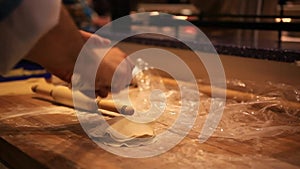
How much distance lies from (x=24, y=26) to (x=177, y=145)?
0.97ft

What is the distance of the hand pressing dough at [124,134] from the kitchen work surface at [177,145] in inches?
0.9

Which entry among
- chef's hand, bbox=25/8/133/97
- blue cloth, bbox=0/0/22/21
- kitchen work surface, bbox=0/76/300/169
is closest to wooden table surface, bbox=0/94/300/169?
kitchen work surface, bbox=0/76/300/169

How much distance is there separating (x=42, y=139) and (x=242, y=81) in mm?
530

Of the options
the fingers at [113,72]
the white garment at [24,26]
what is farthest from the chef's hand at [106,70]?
the white garment at [24,26]

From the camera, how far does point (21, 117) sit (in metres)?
0.74

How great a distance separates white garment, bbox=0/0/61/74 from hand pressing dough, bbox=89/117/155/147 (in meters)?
0.22

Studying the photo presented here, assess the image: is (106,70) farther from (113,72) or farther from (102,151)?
(102,151)

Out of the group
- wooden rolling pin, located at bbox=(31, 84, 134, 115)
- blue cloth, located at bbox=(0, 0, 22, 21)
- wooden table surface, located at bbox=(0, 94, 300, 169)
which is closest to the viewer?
blue cloth, located at bbox=(0, 0, 22, 21)

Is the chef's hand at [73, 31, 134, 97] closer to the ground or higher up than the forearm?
closer to the ground

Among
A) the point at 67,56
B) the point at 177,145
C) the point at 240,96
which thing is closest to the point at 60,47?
the point at 67,56

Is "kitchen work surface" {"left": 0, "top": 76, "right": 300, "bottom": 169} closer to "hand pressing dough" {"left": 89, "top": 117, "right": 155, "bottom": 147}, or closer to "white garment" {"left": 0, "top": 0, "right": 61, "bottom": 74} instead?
"hand pressing dough" {"left": 89, "top": 117, "right": 155, "bottom": 147}

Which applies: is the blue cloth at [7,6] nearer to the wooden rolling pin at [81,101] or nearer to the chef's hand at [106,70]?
the chef's hand at [106,70]

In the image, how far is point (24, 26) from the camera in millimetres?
422

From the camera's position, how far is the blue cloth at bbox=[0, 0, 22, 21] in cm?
40
